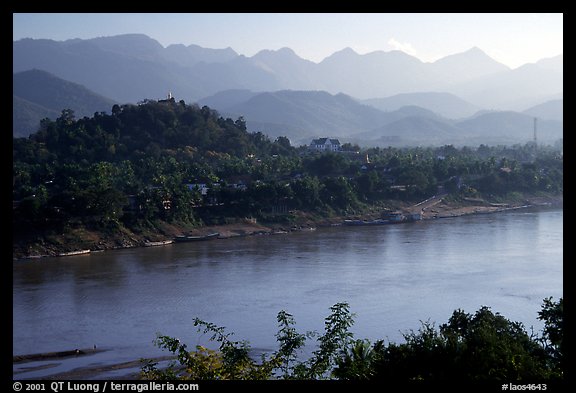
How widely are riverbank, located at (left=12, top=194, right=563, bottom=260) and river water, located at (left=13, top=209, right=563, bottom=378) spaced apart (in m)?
0.34

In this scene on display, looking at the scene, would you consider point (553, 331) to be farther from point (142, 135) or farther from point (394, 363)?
point (142, 135)

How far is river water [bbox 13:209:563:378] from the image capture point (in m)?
5.04

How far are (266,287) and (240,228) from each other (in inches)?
168

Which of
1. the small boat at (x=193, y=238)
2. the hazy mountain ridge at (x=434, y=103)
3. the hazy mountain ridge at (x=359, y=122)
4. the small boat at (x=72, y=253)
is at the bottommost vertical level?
the small boat at (x=72, y=253)

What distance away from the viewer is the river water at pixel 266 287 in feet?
16.5

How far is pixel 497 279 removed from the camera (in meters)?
6.61

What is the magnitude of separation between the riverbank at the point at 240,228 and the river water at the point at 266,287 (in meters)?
0.34

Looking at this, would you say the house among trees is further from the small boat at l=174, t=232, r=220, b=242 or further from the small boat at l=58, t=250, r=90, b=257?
the small boat at l=58, t=250, r=90, b=257

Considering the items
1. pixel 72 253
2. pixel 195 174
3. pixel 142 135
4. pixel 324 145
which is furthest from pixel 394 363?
pixel 324 145

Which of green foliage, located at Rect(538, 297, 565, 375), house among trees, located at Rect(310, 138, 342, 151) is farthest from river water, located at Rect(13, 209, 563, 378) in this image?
house among trees, located at Rect(310, 138, 342, 151)

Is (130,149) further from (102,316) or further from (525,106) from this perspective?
(525,106)

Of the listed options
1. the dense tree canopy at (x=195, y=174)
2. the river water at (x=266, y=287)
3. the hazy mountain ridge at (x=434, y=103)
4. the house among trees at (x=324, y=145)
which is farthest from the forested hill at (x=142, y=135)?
the hazy mountain ridge at (x=434, y=103)

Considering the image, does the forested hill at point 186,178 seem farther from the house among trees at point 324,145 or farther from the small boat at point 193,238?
the house among trees at point 324,145
